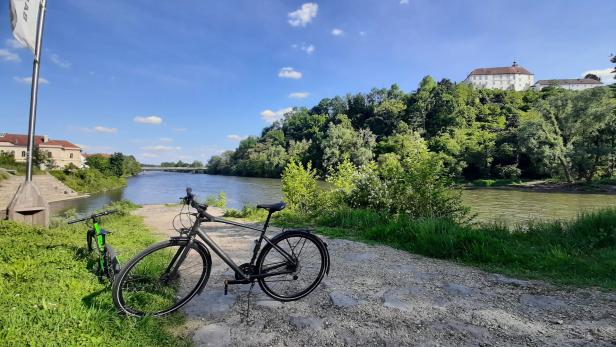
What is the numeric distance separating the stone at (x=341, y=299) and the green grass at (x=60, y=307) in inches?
55.4

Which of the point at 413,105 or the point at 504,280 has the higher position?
the point at 413,105

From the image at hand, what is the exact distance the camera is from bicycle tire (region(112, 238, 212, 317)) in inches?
111

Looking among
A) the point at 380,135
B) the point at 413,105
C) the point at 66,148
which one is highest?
the point at 413,105

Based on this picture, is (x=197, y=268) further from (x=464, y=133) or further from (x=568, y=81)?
(x=568, y=81)

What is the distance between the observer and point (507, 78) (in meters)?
104

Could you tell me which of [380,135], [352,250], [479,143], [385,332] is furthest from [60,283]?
[380,135]

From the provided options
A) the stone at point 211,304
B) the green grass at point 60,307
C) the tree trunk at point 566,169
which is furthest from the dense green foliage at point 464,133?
the green grass at point 60,307

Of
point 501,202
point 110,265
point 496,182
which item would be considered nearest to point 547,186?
point 496,182

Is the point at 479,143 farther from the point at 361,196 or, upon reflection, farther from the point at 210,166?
the point at 210,166

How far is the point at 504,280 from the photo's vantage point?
4020 mm

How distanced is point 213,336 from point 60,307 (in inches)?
45.5

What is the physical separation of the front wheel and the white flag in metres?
4.72

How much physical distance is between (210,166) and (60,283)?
388 feet

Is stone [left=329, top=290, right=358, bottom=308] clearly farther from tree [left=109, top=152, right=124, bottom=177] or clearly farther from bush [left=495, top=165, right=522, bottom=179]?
tree [left=109, top=152, right=124, bottom=177]
